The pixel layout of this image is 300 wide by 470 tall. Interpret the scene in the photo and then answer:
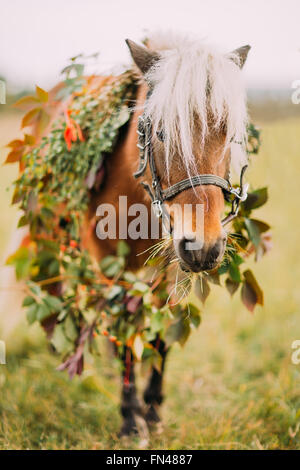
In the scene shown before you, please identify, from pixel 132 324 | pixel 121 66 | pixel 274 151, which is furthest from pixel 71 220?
pixel 274 151

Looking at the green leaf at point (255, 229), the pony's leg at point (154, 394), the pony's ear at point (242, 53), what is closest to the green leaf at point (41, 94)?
the pony's ear at point (242, 53)

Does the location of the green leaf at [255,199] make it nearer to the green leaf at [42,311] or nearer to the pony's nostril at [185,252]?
the pony's nostril at [185,252]

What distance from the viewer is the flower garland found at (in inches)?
81.4

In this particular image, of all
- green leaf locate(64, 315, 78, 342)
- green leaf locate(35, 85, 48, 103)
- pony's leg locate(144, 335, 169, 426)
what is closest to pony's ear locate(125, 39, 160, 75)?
green leaf locate(35, 85, 48, 103)

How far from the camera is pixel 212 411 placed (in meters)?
2.87

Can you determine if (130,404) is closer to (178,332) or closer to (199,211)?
(178,332)

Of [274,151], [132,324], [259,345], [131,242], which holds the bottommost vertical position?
[259,345]

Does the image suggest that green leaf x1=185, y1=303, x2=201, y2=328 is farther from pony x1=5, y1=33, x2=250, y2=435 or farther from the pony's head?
the pony's head

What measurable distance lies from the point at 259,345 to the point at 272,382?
0.57 metres

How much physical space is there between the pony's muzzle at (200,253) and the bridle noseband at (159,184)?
0.20m

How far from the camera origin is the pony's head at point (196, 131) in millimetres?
1641

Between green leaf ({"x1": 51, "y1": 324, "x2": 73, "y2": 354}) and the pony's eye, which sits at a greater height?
the pony's eye

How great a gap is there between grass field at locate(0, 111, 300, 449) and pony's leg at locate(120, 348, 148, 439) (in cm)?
8
